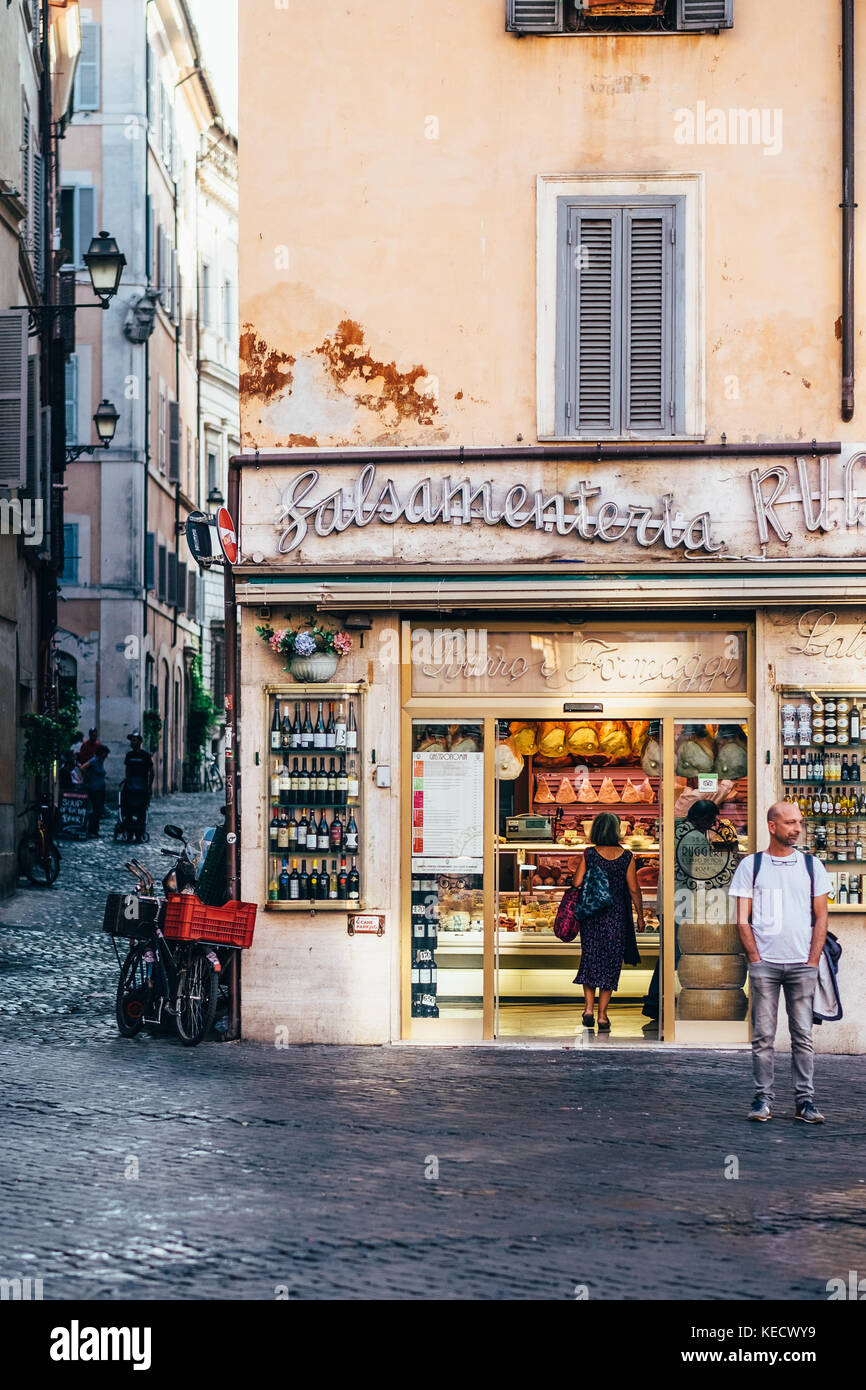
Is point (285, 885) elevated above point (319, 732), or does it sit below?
below

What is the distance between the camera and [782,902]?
10414 mm

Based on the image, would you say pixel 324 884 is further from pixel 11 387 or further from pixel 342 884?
pixel 11 387

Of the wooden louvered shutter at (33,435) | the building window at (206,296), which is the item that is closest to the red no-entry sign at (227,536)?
the wooden louvered shutter at (33,435)

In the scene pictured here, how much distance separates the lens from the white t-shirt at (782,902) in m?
10.4

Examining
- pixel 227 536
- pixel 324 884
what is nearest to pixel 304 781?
pixel 324 884

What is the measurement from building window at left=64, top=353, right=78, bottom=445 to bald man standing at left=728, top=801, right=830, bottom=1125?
29.6m

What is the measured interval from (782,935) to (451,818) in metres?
3.23

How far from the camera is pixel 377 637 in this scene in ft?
42.5

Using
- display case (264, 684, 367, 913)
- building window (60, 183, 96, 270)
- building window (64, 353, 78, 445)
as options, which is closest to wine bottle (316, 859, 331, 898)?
display case (264, 684, 367, 913)

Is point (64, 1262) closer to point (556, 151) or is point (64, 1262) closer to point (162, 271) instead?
point (556, 151)

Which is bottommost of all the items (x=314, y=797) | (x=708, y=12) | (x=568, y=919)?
(x=568, y=919)

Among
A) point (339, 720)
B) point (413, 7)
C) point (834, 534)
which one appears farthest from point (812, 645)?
point (413, 7)

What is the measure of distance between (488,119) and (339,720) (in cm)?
431

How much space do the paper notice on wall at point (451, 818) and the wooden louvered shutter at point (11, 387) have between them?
819 cm
